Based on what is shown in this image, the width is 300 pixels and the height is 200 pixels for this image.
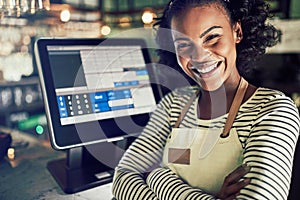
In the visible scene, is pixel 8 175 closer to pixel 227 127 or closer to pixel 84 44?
pixel 84 44

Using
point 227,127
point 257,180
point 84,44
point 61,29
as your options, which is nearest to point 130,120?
point 84,44

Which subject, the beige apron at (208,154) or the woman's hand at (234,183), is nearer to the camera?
the woman's hand at (234,183)

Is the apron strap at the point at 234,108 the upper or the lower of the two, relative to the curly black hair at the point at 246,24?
lower

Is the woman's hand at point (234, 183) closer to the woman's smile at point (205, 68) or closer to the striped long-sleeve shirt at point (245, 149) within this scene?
the striped long-sleeve shirt at point (245, 149)

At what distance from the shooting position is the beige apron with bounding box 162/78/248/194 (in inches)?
32.0

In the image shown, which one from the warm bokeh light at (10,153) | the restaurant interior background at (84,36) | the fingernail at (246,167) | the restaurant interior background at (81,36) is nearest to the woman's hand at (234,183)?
the fingernail at (246,167)

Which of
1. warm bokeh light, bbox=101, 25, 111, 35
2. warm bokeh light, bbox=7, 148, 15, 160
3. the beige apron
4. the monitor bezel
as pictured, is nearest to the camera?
the beige apron

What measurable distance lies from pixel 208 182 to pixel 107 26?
3367 millimetres

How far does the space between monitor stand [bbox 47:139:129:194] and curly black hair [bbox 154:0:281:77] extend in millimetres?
451

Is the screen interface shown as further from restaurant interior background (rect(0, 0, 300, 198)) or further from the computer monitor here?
restaurant interior background (rect(0, 0, 300, 198))

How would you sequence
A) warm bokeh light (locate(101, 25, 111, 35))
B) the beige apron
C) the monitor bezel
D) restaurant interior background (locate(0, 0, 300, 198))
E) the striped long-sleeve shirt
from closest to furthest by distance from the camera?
the striped long-sleeve shirt, the beige apron, the monitor bezel, restaurant interior background (locate(0, 0, 300, 198)), warm bokeh light (locate(101, 25, 111, 35))

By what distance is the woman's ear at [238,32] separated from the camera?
0.91 meters

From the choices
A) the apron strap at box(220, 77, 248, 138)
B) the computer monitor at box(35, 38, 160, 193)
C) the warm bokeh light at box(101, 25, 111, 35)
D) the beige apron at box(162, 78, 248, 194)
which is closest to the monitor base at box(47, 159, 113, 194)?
the computer monitor at box(35, 38, 160, 193)

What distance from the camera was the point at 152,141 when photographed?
3.31 ft
